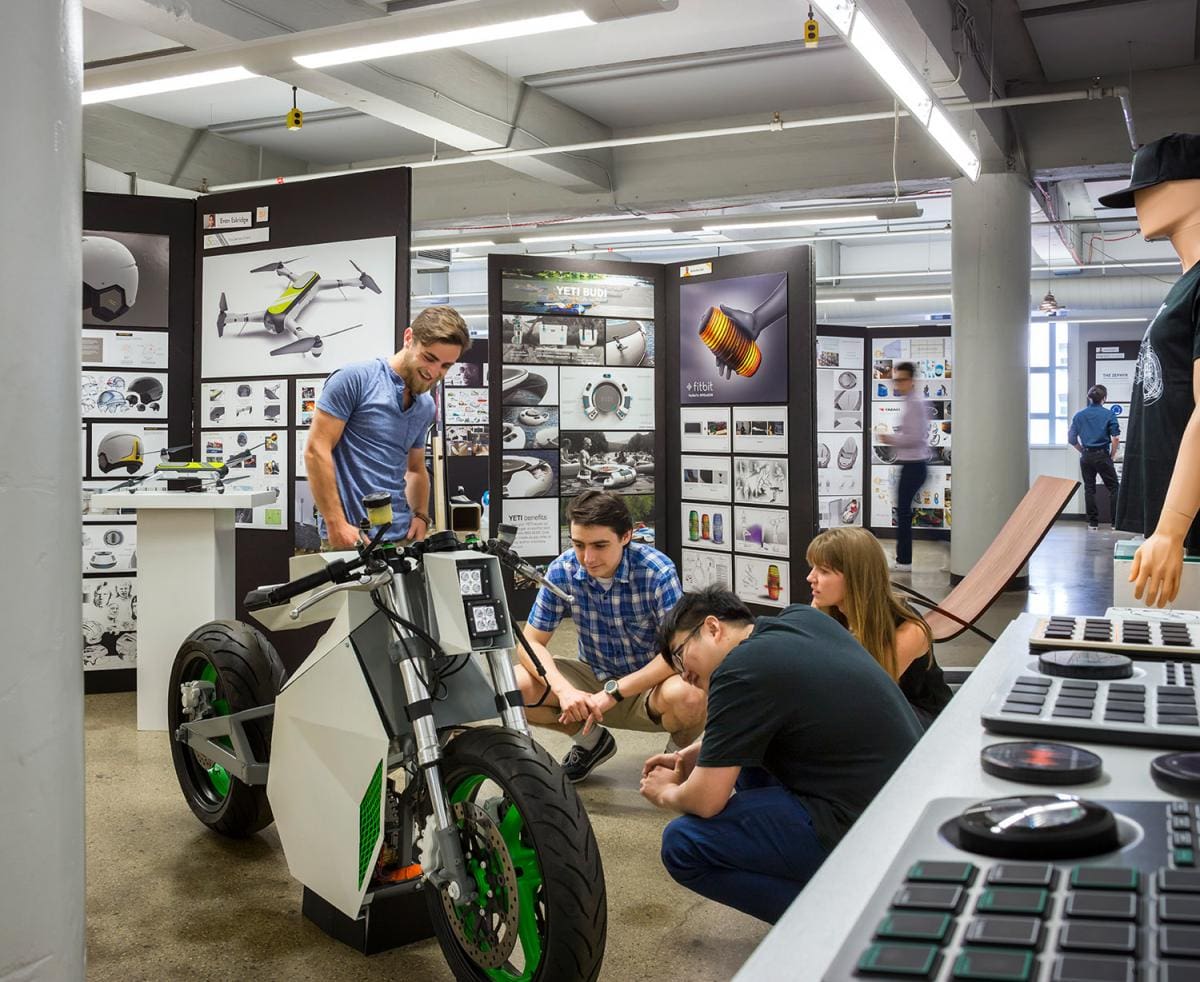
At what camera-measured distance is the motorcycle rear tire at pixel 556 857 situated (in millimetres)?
2170

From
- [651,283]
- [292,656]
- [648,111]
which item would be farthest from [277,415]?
[648,111]

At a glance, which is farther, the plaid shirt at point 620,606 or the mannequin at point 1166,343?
the plaid shirt at point 620,606

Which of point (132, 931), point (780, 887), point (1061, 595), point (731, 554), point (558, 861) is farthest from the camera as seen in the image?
Answer: point (1061, 595)

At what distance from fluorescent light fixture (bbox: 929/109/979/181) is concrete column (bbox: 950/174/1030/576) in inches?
60.1

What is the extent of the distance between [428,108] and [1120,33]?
15.6ft

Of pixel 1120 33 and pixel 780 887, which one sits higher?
pixel 1120 33

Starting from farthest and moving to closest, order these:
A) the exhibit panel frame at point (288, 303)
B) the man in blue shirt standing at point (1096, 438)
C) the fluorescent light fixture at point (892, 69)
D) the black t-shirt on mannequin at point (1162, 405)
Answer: the man in blue shirt standing at point (1096, 438) → the exhibit panel frame at point (288, 303) → the fluorescent light fixture at point (892, 69) → the black t-shirt on mannequin at point (1162, 405)

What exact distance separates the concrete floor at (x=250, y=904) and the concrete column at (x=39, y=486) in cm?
115

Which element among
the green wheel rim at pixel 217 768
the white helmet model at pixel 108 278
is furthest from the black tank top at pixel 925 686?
the white helmet model at pixel 108 278

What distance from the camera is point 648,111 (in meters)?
9.39

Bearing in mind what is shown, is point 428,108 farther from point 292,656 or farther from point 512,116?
point 292,656

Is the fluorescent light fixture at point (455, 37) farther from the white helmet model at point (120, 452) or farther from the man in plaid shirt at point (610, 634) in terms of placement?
the white helmet model at point (120, 452)

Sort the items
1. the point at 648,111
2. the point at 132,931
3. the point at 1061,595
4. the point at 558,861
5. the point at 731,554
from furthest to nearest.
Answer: the point at 648,111, the point at 1061,595, the point at 731,554, the point at 132,931, the point at 558,861

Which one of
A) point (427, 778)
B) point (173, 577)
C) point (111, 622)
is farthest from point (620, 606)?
point (111, 622)
